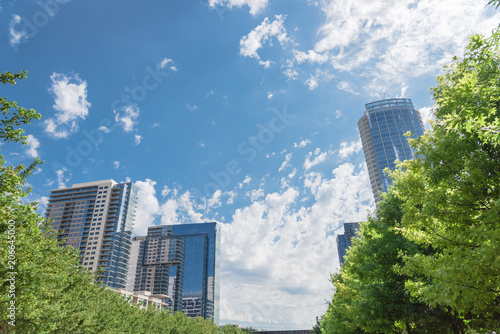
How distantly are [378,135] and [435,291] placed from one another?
134 metres

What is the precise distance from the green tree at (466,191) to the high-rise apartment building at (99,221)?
150 m

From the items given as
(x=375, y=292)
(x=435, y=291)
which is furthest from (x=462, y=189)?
(x=375, y=292)

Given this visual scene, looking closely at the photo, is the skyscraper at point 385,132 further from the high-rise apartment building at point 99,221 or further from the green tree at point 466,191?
the high-rise apartment building at point 99,221

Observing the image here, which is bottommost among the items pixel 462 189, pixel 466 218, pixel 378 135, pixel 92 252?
pixel 466 218

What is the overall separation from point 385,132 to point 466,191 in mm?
133892

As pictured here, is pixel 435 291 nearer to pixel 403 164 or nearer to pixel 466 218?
pixel 466 218

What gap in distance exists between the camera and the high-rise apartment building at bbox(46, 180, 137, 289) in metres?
135

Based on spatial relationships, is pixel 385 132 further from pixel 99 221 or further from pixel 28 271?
pixel 99 221

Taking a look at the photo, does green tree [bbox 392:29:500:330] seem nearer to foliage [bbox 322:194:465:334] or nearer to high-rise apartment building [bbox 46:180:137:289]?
foliage [bbox 322:194:465:334]

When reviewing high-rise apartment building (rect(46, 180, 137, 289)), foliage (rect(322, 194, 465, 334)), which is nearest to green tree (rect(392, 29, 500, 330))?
foliage (rect(322, 194, 465, 334))

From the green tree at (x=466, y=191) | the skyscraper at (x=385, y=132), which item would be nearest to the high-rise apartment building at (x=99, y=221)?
the skyscraper at (x=385, y=132)

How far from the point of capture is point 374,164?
126 meters

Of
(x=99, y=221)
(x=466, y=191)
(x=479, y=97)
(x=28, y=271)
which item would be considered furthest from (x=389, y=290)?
(x=99, y=221)

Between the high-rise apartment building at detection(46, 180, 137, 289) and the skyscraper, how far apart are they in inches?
4850
